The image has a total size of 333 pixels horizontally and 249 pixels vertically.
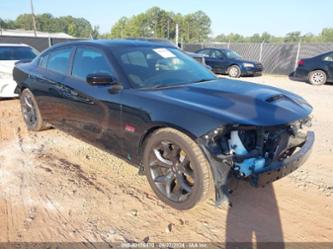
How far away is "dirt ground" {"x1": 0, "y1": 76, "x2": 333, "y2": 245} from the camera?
8.83 feet

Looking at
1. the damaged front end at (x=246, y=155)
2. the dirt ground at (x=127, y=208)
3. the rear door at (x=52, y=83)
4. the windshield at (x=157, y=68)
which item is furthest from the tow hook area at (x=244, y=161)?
the rear door at (x=52, y=83)

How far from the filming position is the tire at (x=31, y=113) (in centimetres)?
518

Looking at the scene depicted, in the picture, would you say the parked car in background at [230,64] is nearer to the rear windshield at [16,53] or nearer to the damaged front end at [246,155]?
the rear windshield at [16,53]

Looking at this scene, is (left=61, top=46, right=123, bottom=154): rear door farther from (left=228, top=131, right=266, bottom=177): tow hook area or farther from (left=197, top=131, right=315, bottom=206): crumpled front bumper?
(left=228, top=131, right=266, bottom=177): tow hook area

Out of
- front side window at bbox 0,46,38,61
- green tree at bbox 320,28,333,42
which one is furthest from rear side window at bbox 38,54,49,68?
green tree at bbox 320,28,333,42

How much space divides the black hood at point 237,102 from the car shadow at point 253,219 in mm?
585

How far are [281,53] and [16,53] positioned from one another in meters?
15.3

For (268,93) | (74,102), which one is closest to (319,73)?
(268,93)

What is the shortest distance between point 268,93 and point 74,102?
2395 mm

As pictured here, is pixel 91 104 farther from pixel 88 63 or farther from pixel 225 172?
pixel 225 172

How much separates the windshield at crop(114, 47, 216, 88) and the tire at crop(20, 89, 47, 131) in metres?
2.29

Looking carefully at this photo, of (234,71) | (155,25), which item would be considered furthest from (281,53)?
(155,25)

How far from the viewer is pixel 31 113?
5.39 metres

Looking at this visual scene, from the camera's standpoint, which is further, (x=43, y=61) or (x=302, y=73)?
(x=302, y=73)
